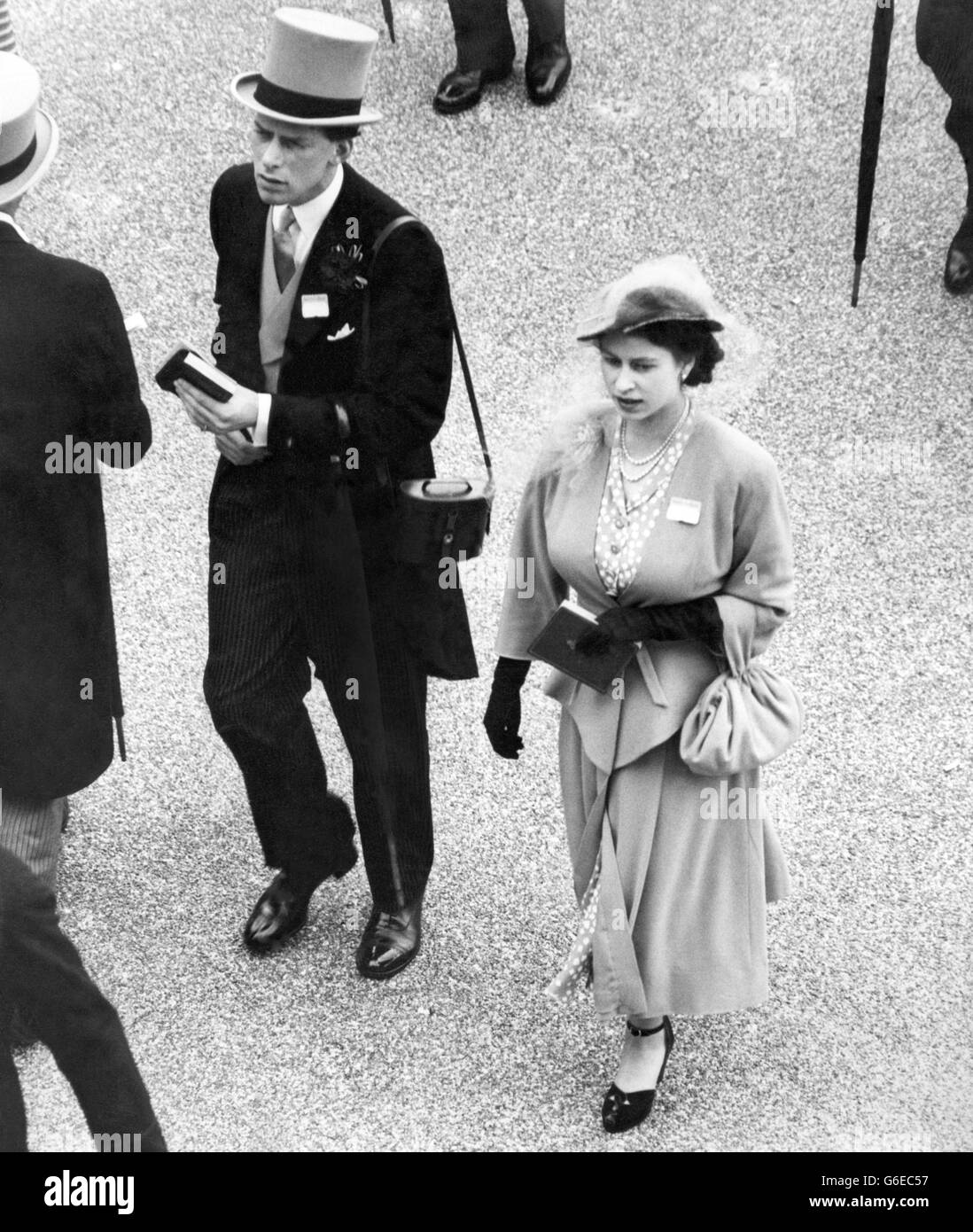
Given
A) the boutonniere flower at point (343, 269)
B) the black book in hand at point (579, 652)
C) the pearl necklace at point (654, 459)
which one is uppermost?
the boutonniere flower at point (343, 269)

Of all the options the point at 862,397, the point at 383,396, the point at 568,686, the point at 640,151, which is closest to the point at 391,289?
the point at 383,396

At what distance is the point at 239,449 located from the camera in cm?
368

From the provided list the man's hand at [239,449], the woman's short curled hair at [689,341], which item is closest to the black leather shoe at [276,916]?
the man's hand at [239,449]

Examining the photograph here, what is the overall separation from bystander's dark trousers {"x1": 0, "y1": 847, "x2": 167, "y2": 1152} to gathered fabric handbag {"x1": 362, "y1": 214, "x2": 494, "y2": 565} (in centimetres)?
110

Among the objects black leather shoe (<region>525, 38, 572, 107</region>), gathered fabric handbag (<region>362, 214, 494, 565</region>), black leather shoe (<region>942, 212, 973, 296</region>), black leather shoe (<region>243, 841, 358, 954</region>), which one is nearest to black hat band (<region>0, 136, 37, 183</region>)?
gathered fabric handbag (<region>362, 214, 494, 565</region>)

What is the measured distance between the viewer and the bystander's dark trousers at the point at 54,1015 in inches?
119

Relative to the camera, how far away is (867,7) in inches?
275

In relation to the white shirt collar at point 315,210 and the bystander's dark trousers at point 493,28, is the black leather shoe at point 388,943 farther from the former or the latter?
the bystander's dark trousers at point 493,28

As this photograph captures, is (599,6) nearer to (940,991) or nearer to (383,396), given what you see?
(383,396)

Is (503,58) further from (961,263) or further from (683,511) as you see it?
(683,511)

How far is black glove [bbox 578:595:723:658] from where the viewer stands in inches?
130

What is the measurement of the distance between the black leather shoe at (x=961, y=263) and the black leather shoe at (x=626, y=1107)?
3305 millimetres

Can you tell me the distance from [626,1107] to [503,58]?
14.5 ft

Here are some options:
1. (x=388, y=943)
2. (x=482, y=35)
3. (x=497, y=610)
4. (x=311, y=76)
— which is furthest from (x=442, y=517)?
(x=482, y=35)
